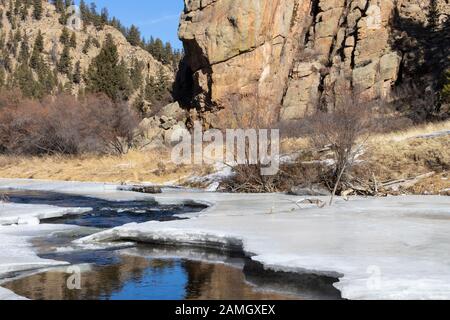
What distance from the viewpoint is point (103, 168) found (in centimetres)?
3031

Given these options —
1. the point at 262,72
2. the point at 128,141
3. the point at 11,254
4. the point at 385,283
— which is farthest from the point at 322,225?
the point at 262,72

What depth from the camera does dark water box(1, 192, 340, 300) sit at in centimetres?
653

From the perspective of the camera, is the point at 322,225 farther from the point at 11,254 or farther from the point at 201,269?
the point at 11,254

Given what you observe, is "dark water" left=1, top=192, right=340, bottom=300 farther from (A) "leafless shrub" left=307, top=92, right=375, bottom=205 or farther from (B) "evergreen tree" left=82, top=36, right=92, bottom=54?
(B) "evergreen tree" left=82, top=36, right=92, bottom=54

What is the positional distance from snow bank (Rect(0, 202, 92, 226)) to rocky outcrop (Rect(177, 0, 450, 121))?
27.3 meters

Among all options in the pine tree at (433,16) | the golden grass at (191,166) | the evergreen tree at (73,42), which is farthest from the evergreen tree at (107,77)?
the evergreen tree at (73,42)

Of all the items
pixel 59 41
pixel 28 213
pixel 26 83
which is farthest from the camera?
pixel 59 41

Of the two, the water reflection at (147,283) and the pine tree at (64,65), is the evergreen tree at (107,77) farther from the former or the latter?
the pine tree at (64,65)

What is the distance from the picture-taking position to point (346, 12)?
151 feet

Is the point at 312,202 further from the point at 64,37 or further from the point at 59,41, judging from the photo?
the point at 59,41

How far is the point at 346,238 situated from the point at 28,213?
323 inches

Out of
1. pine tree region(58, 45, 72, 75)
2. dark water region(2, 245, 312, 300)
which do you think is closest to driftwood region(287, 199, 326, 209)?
dark water region(2, 245, 312, 300)

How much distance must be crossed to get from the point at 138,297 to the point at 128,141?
109 feet

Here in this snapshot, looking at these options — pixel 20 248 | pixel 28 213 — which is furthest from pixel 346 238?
pixel 28 213
